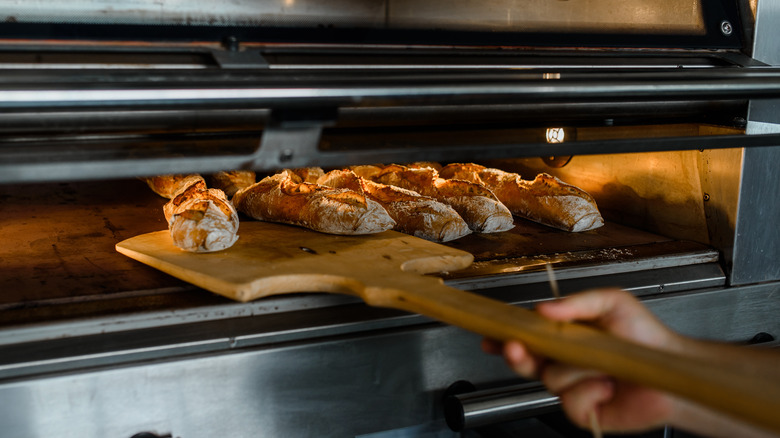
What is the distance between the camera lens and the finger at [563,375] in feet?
3.20

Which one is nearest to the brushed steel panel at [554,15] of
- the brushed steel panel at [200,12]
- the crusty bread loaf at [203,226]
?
the brushed steel panel at [200,12]

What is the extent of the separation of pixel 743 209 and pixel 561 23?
0.68 metres

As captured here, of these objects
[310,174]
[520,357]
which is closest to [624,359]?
[520,357]

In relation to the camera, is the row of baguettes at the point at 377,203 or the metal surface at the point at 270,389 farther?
the row of baguettes at the point at 377,203

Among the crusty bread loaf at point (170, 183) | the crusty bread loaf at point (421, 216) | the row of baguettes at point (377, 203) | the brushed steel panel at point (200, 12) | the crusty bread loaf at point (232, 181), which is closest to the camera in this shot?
the brushed steel panel at point (200, 12)

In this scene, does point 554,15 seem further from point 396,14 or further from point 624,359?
point 624,359

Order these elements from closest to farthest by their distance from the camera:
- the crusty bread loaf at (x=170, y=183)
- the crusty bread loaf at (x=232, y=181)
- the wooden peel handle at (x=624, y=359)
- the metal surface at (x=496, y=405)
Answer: the wooden peel handle at (x=624, y=359) → the metal surface at (x=496, y=405) → the crusty bread loaf at (x=170, y=183) → the crusty bread loaf at (x=232, y=181)

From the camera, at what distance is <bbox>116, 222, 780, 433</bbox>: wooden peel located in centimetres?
71

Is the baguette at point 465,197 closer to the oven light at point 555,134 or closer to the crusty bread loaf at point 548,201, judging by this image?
the crusty bread loaf at point 548,201

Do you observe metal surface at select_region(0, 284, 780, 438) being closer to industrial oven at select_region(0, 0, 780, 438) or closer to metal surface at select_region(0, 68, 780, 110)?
industrial oven at select_region(0, 0, 780, 438)

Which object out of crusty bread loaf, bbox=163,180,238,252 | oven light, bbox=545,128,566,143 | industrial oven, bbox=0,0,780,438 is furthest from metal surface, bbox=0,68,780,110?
crusty bread loaf, bbox=163,180,238,252

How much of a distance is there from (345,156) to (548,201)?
1.00 metres

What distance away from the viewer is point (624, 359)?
2.54 ft

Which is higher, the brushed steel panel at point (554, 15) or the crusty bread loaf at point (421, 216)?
the brushed steel panel at point (554, 15)
